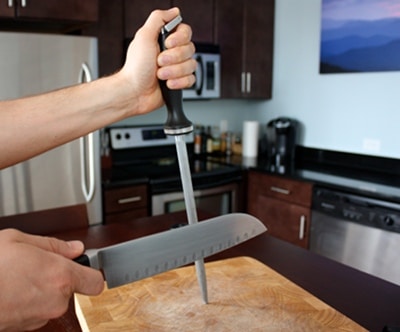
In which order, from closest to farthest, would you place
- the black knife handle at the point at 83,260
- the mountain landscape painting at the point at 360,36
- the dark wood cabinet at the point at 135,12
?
the black knife handle at the point at 83,260
the mountain landscape painting at the point at 360,36
the dark wood cabinet at the point at 135,12

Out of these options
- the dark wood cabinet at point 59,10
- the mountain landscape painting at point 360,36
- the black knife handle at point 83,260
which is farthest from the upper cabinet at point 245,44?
the black knife handle at point 83,260

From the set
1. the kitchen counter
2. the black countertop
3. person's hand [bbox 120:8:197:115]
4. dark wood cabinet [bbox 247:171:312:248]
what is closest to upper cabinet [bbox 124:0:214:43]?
the black countertop

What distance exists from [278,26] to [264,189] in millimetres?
1298

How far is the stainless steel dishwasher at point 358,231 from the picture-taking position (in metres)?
2.07

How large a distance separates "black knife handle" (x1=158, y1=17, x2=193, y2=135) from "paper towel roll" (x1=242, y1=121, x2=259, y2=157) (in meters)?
2.26

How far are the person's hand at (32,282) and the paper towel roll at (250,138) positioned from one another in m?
2.63

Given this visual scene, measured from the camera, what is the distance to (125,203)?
2.34m

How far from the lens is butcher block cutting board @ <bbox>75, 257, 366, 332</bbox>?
86 centimetres

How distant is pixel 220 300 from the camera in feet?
3.15

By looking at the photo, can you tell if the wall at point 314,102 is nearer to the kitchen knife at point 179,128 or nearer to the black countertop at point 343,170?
the black countertop at point 343,170

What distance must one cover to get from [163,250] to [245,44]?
2.55 m

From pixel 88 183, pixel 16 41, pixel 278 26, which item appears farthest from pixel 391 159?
pixel 16 41

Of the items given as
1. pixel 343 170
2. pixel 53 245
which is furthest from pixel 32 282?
pixel 343 170

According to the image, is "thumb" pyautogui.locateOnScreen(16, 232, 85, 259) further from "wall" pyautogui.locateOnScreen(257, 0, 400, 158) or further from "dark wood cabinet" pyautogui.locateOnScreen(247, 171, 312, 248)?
"wall" pyautogui.locateOnScreen(257, 0, 400, 158)
